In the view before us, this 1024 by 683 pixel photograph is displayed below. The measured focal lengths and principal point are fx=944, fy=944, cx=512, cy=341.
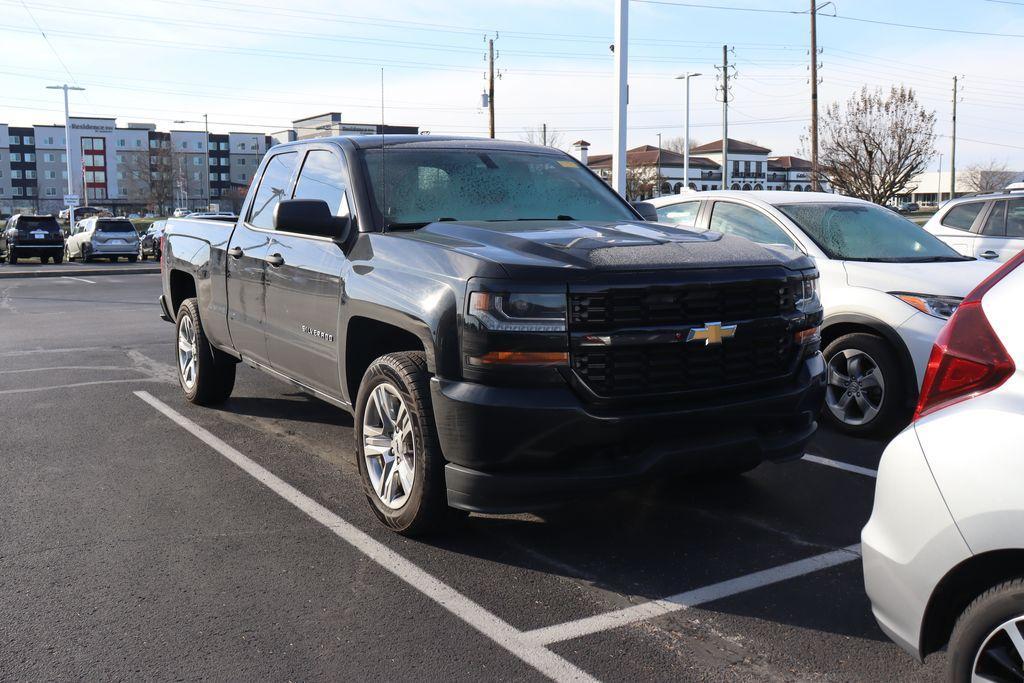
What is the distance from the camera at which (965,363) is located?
98.1 inches

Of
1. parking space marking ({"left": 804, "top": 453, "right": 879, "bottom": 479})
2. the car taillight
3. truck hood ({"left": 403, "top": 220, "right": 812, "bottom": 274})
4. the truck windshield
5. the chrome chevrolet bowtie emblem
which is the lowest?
parking space marking ({"left": 804, "top": 453, "right": 879, "bottom": 479})

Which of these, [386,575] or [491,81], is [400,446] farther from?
[491,81]

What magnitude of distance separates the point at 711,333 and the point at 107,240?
32.6 m

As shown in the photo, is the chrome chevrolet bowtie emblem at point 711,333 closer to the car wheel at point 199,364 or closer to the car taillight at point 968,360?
the car taillight at point 968,360

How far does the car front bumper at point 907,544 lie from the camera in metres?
2.40

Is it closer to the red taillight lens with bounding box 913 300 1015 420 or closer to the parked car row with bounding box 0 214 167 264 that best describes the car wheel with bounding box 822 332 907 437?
the red taillight lens with bounding box 913 300 1015 420

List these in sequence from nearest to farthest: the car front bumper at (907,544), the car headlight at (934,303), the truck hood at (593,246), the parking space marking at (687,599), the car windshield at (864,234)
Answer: the car front bumper at (907,544), the parking space marking at (687,599), the truck hood at (593,246), the car headlight at (934,303), the car windshield at (864,234)

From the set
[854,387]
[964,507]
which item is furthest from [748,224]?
[964,507]

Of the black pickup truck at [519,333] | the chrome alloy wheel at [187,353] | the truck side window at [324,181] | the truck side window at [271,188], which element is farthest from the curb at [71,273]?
the black pickup truck at [519,333]

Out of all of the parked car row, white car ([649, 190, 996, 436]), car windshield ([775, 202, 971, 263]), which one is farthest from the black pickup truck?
the parked car row

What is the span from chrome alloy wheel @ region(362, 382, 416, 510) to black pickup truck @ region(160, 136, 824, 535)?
0.01m

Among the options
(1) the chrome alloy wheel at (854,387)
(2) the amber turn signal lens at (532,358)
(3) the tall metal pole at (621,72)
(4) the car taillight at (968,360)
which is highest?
(3) the tall metal pole at (621,72)

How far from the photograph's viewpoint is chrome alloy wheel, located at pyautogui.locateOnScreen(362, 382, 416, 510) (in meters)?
4.27

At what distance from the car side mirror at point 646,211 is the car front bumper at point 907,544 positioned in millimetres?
3163
